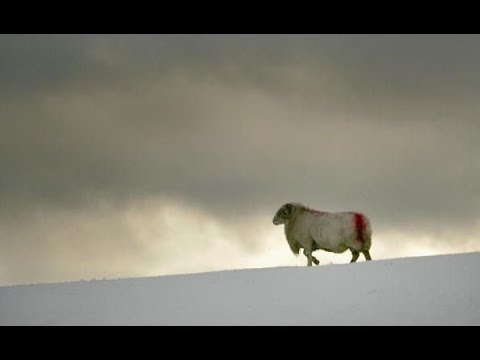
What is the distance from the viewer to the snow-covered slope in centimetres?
1264

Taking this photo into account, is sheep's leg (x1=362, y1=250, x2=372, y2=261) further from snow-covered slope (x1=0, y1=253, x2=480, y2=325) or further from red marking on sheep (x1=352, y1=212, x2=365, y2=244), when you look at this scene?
snow-covered slope (x1=0, y1=253, x2=480, y2=325)

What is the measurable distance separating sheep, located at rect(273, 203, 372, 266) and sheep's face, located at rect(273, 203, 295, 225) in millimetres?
268

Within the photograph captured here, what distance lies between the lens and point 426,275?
47.3 feet

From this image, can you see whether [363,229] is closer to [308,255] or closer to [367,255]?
[367,255]

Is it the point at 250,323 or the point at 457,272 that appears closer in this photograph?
the point at 250,323

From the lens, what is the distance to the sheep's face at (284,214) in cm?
1917

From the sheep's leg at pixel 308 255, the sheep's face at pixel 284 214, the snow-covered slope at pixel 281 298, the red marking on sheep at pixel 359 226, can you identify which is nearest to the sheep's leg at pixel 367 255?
the red marking on sheep at pixel 359 226

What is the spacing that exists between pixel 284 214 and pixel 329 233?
2.01 m

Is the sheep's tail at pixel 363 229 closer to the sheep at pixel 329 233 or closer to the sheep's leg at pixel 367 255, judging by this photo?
the sheep at pixel 329 233

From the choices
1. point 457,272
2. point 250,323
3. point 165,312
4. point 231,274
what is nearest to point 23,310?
point 165,312
